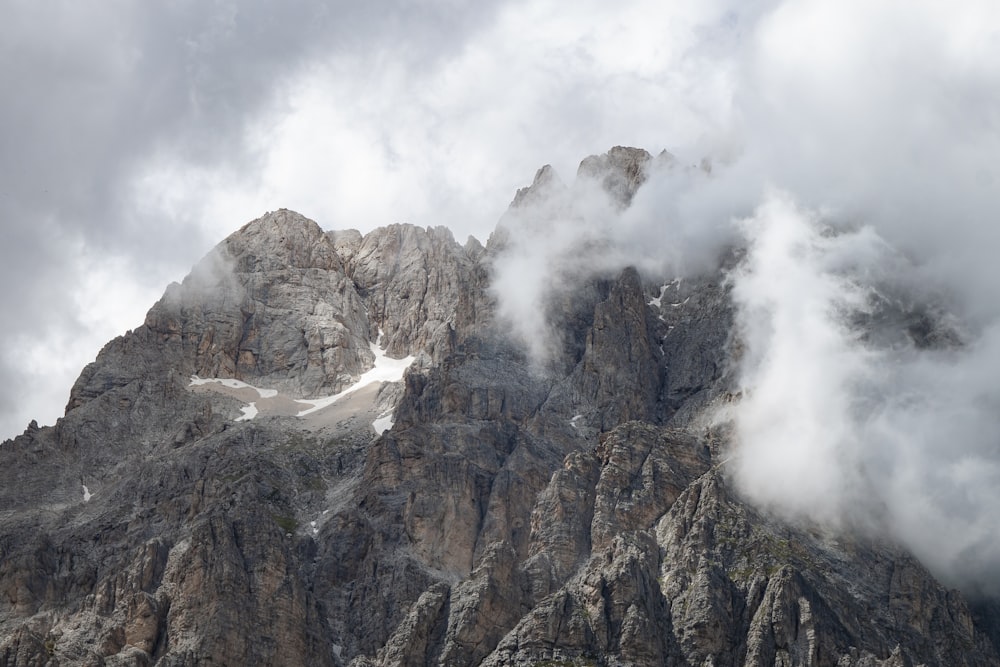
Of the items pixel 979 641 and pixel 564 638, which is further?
pixel 979 641

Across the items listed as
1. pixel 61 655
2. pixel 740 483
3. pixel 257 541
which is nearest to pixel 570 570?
pixel 740 483

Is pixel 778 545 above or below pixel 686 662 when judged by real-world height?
above

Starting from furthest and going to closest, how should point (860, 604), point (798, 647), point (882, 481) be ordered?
point (882, 481) < point (860, 604) < point (798, 647)

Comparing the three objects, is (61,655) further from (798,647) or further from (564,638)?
(798,647)

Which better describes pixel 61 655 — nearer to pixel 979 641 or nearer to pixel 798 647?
pixel 798 647

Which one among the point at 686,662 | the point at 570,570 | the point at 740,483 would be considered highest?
the point at 740,483

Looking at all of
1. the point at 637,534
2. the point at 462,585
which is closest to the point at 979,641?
Result: the point at 637,534

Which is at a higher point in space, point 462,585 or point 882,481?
point 882,481

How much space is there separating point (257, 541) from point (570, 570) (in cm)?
3804

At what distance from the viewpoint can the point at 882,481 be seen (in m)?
194

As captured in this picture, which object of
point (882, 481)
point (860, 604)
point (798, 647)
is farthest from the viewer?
point (882, 481)

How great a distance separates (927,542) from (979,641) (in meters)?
13.2

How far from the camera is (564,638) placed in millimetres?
169625

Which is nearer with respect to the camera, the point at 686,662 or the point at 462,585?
the point at 686,662
